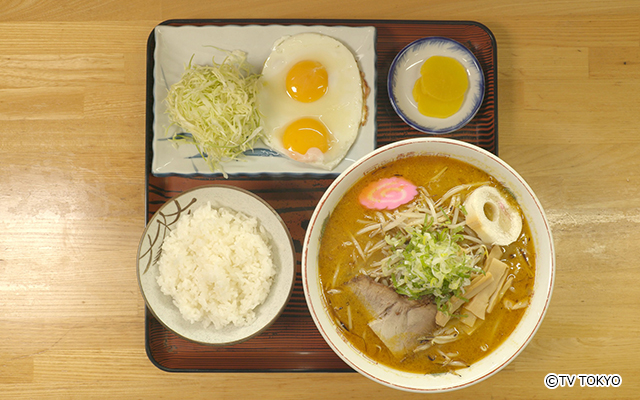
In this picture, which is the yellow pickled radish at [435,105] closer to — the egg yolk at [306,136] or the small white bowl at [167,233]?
the egg yolk at [306,136]

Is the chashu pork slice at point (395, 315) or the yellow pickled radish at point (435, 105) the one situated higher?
the yellow pickled radish at point (435, 105)

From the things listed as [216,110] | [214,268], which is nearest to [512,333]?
[214,268]

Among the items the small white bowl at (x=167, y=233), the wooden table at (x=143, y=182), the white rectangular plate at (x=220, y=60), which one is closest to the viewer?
the small white bowl at (x=167, y=233)

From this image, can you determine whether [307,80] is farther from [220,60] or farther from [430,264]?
[430,264]

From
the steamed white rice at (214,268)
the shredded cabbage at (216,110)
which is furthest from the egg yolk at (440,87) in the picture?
the steamed white rice at (214,268)

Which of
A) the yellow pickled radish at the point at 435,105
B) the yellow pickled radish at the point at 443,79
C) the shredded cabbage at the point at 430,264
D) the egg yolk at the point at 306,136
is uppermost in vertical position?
the yellow pickled radish at the point at 443,79

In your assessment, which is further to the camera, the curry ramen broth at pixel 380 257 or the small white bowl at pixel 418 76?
the small white bowl at pixel 418 76

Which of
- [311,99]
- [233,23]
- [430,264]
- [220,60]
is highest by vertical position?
[233,23]
